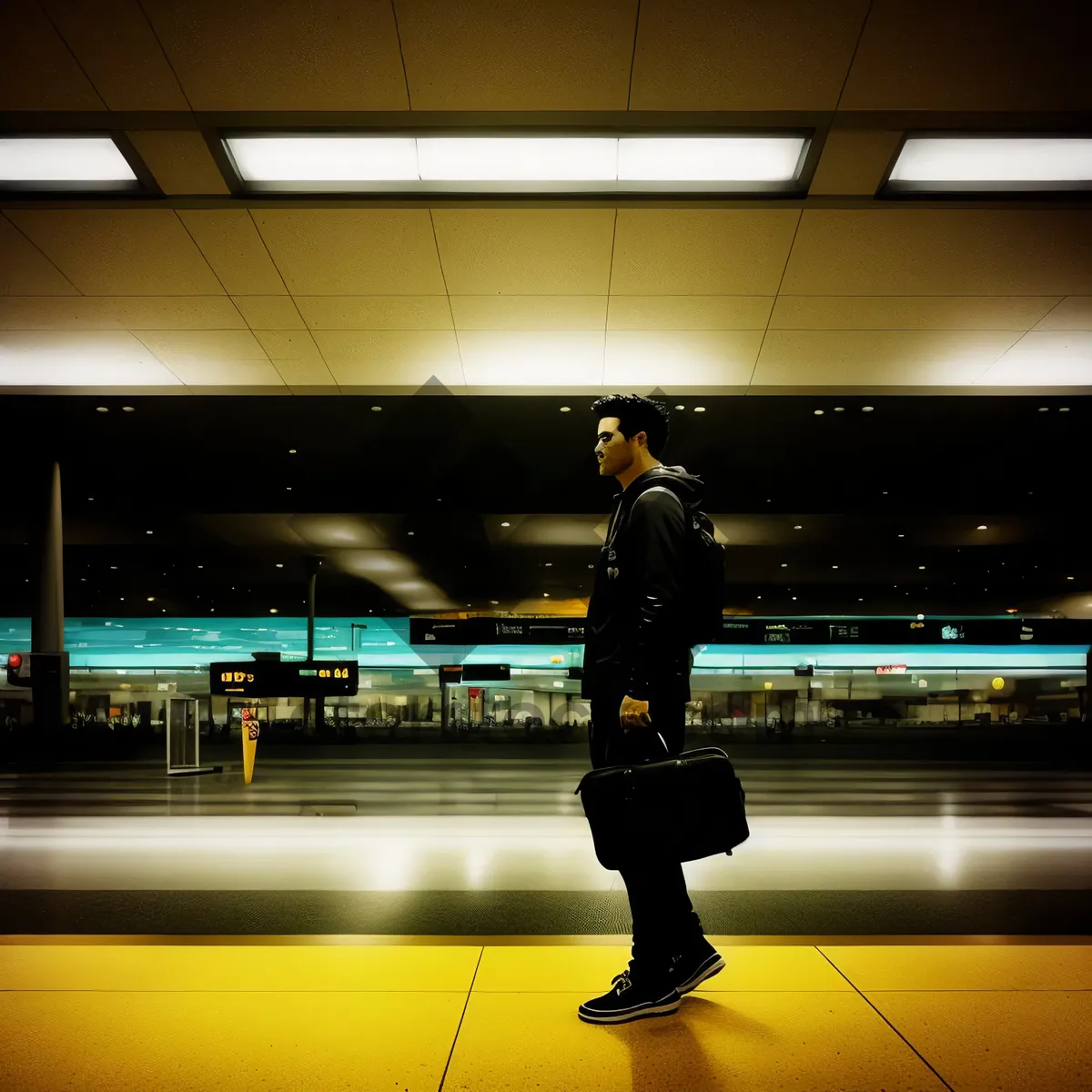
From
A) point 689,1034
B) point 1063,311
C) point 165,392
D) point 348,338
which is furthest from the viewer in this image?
point 165,392

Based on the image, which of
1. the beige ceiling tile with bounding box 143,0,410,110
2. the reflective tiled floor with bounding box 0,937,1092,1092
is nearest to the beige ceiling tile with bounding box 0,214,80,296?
the beige ceiling tile with bounding box 143,0,410,110

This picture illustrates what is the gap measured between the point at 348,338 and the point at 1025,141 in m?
3.61

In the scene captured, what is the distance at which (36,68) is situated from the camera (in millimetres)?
2682

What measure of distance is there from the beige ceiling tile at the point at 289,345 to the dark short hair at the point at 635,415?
2795 mm

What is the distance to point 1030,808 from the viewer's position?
778 centimetres

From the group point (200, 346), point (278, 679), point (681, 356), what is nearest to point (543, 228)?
point (681, 356)

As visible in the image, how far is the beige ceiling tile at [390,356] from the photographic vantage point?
4770mm

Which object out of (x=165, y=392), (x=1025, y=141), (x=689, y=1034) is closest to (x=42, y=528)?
(x=165, y=392)

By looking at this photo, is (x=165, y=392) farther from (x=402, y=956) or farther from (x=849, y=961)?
(x=849, y=961)

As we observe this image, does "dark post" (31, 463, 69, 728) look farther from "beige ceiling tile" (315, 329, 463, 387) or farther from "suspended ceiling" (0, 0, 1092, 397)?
"beige ceiling tile" (315, 329, 463, 387)

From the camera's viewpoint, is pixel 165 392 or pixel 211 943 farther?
pixel 165 392

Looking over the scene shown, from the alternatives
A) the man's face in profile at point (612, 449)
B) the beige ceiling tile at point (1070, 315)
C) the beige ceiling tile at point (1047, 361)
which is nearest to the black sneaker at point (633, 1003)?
the man's face in profile at point (612, 449)

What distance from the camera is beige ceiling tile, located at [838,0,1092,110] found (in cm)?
246

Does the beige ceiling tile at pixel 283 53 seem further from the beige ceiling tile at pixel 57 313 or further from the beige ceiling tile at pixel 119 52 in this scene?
the beige ceiling tile at pixel 57 313
